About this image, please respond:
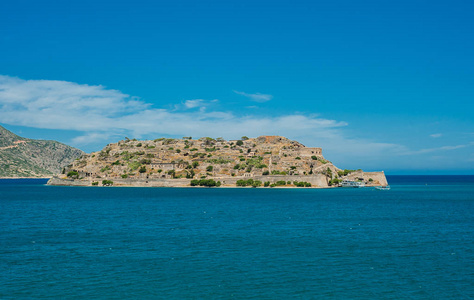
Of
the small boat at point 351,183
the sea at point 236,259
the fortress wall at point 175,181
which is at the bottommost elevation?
the sea at point 236,259

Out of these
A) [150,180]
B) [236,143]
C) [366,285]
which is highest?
[236,143]

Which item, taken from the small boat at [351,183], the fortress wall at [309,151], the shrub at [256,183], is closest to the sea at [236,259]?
the shrub at [256,183]

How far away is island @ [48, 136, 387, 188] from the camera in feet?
348

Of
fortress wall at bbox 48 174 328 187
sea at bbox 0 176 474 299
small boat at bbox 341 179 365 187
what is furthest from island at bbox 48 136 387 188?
sea at bbox 0 176 474 299

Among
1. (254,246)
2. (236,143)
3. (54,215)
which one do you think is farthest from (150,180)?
(254,246)

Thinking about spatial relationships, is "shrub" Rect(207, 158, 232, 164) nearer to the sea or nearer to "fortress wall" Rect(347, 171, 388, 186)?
"fortress wall" Rect(347, 171, 388, 186)

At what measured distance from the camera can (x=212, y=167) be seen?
116 meters

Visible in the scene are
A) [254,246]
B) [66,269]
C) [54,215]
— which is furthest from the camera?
[54,215]

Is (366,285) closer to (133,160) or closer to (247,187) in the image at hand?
(247,187)

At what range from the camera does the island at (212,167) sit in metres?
106

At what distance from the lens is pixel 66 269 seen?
19719 mm

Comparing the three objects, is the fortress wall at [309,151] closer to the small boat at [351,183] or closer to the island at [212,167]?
the island at [212,167]

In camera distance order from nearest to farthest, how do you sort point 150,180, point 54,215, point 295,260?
point 295,260
point 54,215
point 150,180

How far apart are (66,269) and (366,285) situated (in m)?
13.0
